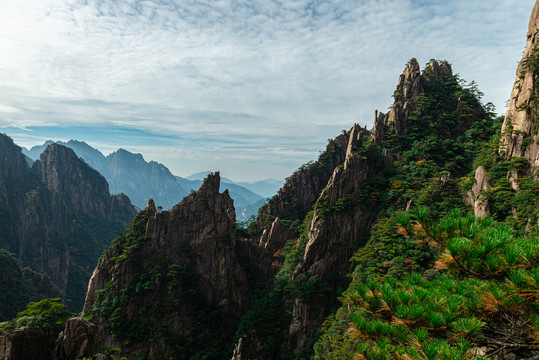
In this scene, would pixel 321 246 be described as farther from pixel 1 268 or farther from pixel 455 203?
pixel 1 268

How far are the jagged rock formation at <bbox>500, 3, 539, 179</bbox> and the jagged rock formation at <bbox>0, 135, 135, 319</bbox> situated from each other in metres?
120

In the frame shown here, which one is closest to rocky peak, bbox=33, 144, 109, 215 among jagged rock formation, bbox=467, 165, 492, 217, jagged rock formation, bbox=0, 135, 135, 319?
jagged rock formation, bbox=0, 135, 135, 319

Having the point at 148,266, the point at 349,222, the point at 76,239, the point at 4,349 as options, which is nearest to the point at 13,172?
the point at 76,239

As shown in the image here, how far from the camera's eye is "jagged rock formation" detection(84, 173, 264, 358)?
38375mm

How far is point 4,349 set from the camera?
Answer: 15953mm

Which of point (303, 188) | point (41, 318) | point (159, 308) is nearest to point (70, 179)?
point (159, 308)

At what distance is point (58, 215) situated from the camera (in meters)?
119

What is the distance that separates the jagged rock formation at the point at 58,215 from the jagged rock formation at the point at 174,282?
67789 mm

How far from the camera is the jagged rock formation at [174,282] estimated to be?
38.4 meters

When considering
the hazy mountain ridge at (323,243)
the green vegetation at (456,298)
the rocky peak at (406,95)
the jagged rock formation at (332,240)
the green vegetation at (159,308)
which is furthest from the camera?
the rocky peak at (406,95)

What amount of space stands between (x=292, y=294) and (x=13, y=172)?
144 metres

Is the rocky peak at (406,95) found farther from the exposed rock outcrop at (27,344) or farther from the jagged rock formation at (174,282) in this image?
the exposed rock outcrop at (27,344)

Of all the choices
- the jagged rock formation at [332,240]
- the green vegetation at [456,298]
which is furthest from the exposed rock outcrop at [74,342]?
the jagged rock formation at [332,240]

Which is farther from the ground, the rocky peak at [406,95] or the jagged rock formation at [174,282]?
the rocky peak at [406,95]
